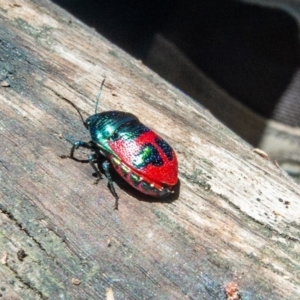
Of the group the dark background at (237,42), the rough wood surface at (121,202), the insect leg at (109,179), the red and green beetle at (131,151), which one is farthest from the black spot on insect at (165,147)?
the dark background at (237,42)

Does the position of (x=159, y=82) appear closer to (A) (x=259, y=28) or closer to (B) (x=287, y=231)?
(B) (x=287, y=231)

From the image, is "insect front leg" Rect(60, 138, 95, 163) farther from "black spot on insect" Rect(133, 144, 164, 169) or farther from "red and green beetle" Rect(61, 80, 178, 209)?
"black spot on insect" Rect(133, 144, 164, 169)

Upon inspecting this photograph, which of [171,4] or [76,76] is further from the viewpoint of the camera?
[171,4]

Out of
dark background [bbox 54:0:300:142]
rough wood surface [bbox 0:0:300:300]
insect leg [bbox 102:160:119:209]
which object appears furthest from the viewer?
dark background [bbox 54:0:300:142]

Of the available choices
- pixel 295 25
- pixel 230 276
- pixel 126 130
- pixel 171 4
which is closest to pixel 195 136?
pixel 126 130

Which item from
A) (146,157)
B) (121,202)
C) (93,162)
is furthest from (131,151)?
(121,202)

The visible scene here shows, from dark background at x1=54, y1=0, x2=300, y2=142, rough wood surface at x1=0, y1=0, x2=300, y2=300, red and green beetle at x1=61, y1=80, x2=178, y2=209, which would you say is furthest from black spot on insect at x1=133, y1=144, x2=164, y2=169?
dark background at x1=54, y1=0, x2=300, y2=142

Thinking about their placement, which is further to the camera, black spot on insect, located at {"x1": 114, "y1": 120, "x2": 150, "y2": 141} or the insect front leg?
black spot on insect, located at {"x1": 114, "y1": 120, "x2": 150, "y2": 141}
